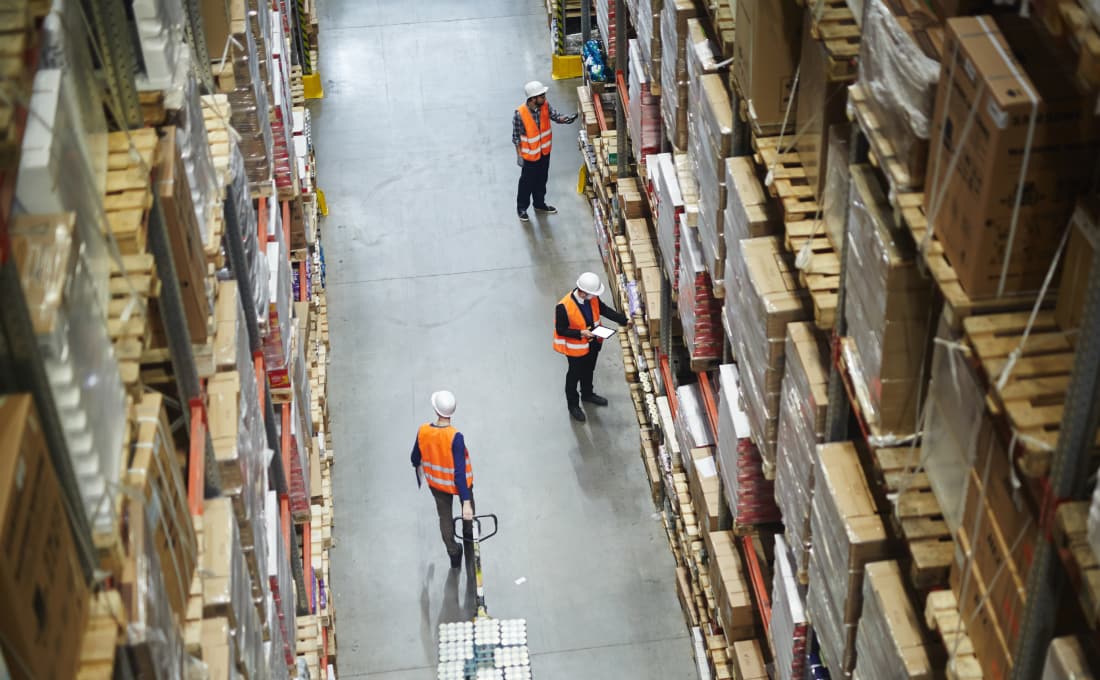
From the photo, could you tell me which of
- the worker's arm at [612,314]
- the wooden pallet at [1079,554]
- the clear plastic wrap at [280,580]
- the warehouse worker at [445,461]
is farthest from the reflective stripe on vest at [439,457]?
the wooden pallet at [1079,554]

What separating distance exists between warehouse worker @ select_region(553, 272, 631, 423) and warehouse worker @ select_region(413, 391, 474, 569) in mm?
1935

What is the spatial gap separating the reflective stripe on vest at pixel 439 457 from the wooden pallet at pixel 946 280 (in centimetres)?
522

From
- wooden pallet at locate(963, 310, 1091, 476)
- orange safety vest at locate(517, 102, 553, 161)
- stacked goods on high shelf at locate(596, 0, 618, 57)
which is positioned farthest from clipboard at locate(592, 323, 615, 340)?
wooden pallet at locate(963, 310, 1091, 476)

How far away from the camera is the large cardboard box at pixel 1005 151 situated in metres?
4.07

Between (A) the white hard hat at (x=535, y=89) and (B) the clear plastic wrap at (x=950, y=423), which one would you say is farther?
(A) the white hard hat at (x=535, y=89)

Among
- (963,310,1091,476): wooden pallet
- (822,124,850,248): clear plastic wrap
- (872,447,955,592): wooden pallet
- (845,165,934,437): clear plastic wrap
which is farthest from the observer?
(822,124,850,248): clear plastic wrap

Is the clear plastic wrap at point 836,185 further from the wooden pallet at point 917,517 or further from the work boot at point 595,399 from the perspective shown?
the work boot at point 595,399

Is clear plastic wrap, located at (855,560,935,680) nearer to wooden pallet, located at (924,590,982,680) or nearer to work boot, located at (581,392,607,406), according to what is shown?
wooden pallet, located at (924,590,982,680)

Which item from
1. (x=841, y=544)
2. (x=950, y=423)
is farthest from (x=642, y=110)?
(x=950, y=423)

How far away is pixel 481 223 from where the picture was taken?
14305 millimetres

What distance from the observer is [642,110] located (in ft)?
33.8

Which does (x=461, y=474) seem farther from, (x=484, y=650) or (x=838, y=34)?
(x=838, y=34)

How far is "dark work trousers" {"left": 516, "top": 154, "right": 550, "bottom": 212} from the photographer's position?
45.9 feet

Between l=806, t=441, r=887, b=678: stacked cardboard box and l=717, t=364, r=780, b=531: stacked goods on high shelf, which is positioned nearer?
l=806, t=441, r=887, b=678: stacked cardboard box
